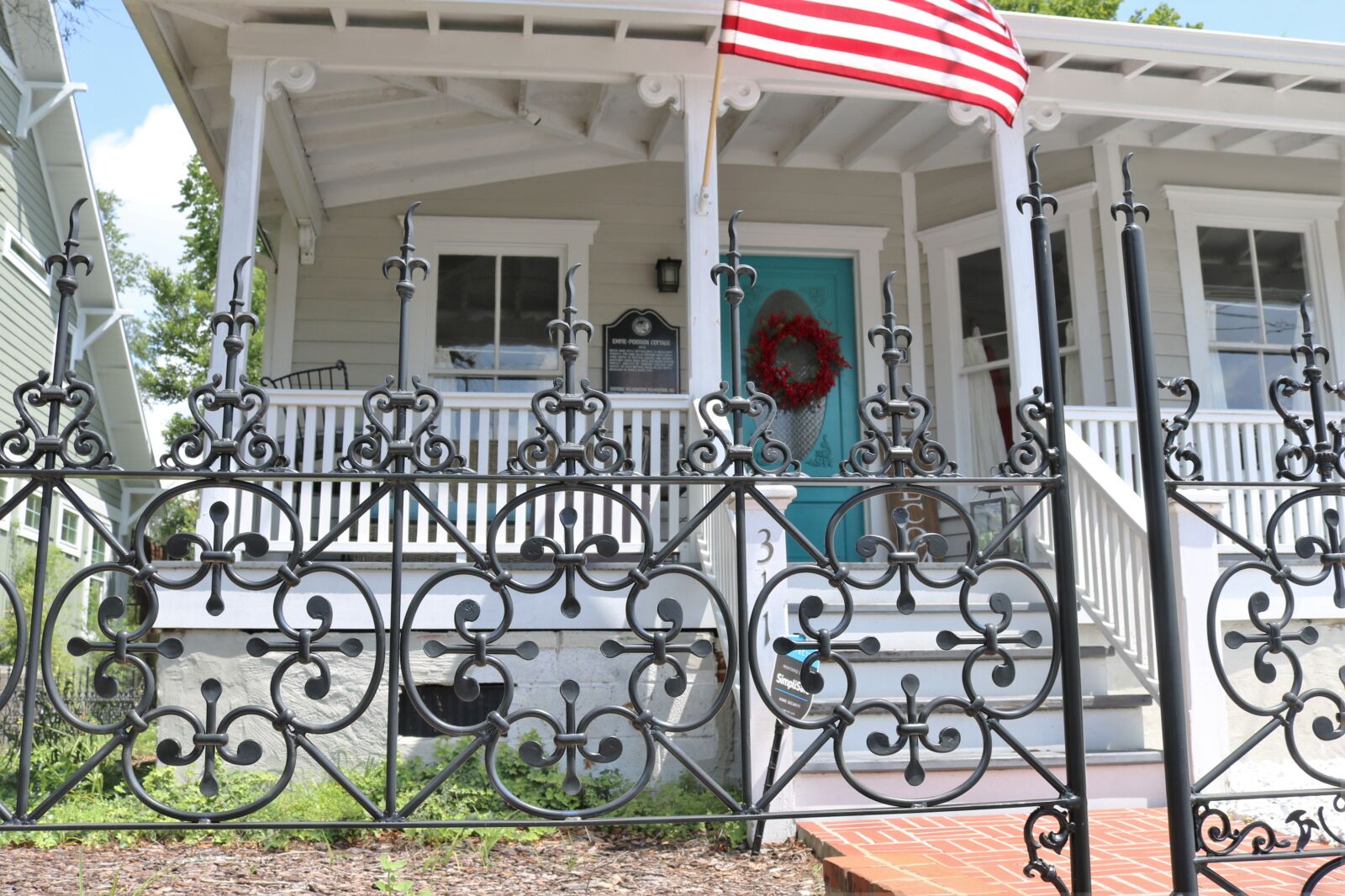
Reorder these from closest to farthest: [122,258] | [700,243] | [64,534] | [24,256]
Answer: [700,243], [24,256], [64,534], [122,258]

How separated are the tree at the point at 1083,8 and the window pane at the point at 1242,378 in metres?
11.4

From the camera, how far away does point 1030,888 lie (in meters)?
3.04

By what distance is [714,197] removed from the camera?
237 inches

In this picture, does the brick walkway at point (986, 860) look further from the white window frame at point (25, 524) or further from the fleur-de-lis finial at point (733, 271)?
the white window frame at point (25, 524)

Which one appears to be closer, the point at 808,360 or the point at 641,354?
the point at 641,354

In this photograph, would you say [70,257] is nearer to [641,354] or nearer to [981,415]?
[641,354]

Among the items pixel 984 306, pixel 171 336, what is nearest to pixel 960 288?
pixel 984 306

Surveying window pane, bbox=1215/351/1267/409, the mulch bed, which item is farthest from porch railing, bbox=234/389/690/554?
window pane, bbox=1215/351/1267/409

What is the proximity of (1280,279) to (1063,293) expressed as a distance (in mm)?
1635

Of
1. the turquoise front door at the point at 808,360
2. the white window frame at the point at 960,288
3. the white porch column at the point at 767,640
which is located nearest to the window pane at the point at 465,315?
the turquoise front door at the point at 808,360

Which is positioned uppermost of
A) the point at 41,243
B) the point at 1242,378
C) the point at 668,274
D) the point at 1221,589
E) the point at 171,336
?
the point at 171,336

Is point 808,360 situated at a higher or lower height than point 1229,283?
lower

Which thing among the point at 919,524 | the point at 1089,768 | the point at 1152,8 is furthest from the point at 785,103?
the point at 1152,8

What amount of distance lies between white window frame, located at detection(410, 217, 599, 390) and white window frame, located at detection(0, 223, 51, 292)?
19.3 ft
